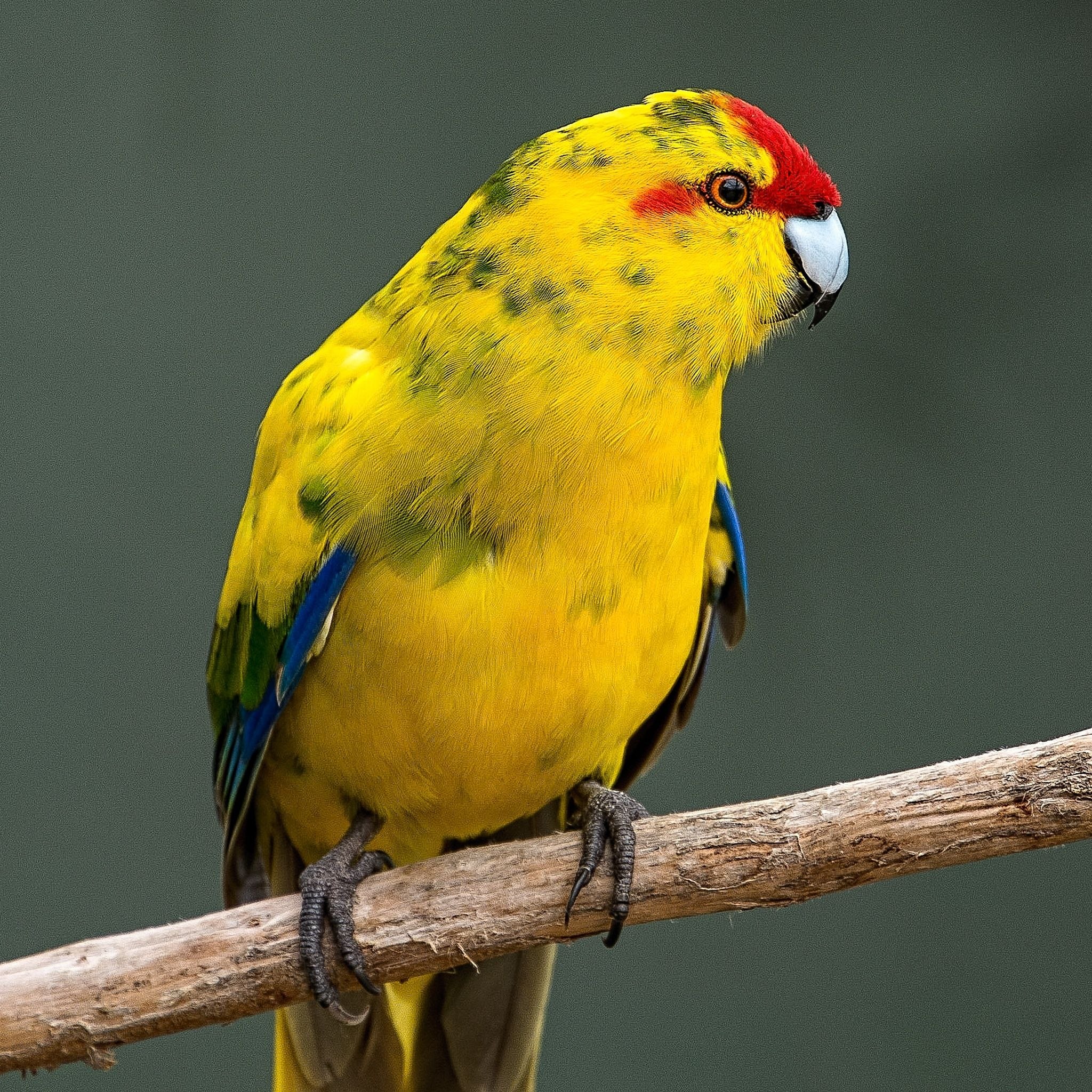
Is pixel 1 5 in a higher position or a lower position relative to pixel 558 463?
higher

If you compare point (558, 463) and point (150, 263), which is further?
point (150, 263)

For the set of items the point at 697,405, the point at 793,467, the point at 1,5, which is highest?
the point at 1,5

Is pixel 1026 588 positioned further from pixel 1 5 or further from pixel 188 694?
pixel 1 5

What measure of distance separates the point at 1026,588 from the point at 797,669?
0.56 meters

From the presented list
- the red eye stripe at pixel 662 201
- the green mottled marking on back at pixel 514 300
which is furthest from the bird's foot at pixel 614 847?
the red eye stripe at pixel 662 201

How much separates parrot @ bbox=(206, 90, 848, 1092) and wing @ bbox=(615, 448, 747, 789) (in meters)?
0.22

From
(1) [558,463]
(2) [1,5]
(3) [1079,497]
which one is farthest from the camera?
(3) [1079,497]

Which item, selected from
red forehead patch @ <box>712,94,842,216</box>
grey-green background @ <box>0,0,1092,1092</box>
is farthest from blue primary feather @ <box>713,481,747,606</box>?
grey-green background @ <box>0,0,1092,1092</box>

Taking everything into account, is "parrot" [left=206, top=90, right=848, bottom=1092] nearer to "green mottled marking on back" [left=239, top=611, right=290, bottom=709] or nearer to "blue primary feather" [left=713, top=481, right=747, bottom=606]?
"green mottled marking on back" [left=239, top=611, right=290, bottom=709]

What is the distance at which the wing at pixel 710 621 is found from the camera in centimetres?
197

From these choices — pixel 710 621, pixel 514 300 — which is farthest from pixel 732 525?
pixel 514 300

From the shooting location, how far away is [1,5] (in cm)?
297

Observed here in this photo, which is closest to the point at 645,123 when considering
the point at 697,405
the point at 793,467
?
the point at 697,405

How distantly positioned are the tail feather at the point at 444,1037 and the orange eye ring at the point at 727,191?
3.06 feet
